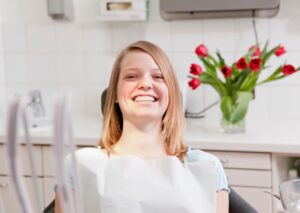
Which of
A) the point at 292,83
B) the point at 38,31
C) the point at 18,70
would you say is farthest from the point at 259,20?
the point at 18,70

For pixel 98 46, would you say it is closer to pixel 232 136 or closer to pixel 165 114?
pixel 232 136

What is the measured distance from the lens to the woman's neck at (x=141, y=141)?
0.96 m

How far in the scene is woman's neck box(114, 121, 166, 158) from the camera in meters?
0.96

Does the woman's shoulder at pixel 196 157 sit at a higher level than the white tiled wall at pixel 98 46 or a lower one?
lower

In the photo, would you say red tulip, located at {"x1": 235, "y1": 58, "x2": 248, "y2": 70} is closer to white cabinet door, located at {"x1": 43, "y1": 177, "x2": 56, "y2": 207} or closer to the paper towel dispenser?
the paper towel dispenser

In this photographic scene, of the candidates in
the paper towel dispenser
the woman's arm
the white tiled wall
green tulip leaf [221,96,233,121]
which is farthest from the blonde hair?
the white tiled wall

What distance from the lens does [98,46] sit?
2.29m

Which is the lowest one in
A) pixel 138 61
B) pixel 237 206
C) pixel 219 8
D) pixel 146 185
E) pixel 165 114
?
pixel 237 206

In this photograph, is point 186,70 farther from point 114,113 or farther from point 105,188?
point 105,188

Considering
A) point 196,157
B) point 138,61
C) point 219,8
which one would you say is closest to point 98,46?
point 219,8

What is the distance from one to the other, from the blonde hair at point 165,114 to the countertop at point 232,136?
52 cm

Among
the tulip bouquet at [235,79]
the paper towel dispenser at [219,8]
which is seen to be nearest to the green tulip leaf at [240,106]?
the tulip bouquet at [235,79]

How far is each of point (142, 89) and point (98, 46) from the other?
1411 millimetres

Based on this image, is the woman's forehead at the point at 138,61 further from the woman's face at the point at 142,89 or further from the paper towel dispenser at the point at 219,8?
the paper towel dispenser at the point at 219,8
